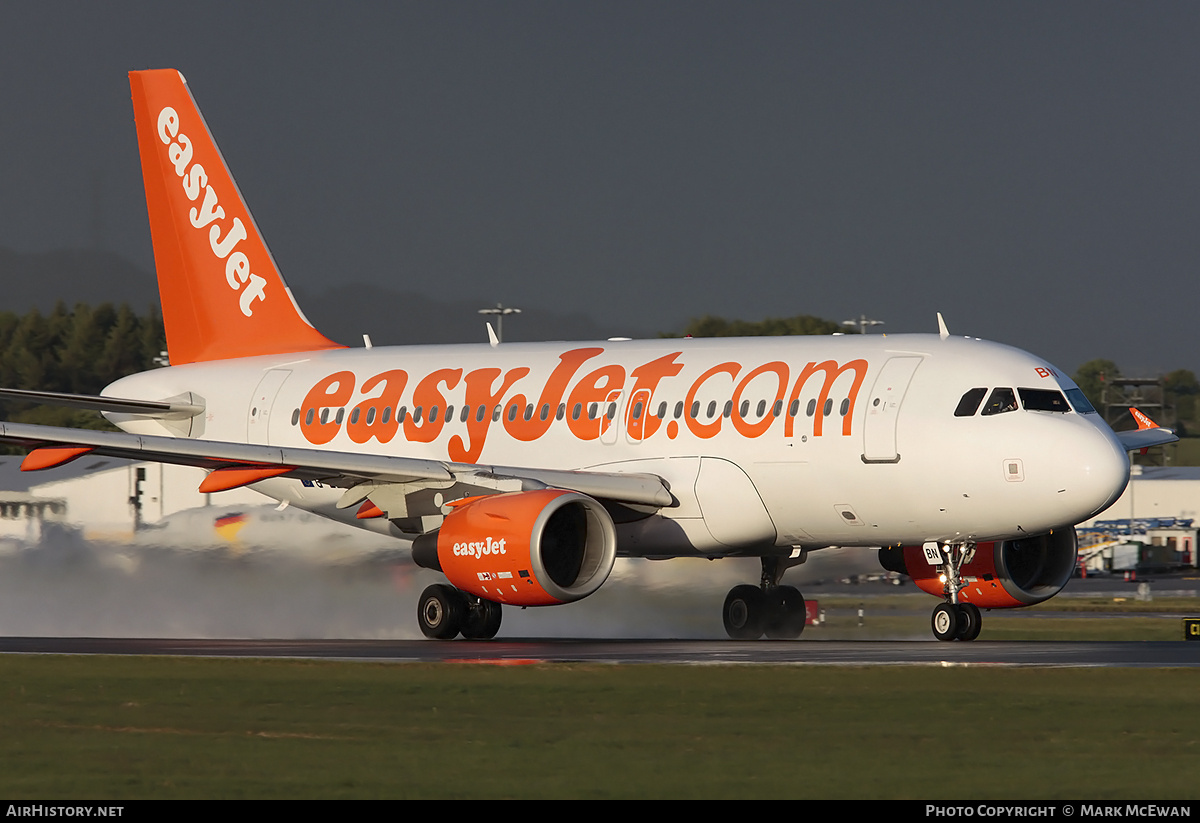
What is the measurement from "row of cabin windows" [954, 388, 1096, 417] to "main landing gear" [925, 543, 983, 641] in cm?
234

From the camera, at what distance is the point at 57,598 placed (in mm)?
33656

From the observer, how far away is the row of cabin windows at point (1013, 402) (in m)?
25.7

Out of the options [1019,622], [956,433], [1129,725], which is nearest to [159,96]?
[956,433]

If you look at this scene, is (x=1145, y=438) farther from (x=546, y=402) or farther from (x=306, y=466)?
(x=306, y=466)

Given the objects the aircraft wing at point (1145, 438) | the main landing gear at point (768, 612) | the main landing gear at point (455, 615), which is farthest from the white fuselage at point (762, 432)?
the aircraft wing at point (1145, 438)

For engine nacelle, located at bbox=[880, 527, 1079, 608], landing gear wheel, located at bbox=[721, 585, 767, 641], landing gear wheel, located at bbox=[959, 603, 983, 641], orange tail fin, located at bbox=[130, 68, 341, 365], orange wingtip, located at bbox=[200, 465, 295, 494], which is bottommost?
landing gear wheel, located at bbox=[721, 585, 767, 641]

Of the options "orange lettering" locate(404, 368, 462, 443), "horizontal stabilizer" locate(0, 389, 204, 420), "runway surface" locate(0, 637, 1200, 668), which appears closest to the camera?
"runway surface" locate(0, 637, 1200, 668)

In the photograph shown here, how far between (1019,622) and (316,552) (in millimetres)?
17256

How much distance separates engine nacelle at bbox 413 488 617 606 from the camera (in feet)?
83.0

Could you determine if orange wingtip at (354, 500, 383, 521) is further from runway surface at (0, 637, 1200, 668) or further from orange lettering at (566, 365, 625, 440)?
orange lettering at (566, 365, 625, 440)

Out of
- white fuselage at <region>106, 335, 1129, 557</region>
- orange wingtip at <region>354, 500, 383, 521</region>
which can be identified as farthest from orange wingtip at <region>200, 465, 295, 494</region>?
white fuselage at <region>106, 335, 1129, 557</region>

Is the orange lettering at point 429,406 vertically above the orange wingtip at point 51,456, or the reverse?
the orange lettering at point 429,406

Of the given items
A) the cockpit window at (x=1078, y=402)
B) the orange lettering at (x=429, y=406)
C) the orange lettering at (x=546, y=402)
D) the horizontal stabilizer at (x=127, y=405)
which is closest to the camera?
the cockpit window at (x=1078, y=402)

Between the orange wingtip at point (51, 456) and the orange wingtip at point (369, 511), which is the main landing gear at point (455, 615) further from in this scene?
the orange wingtip at point (51, 456)
